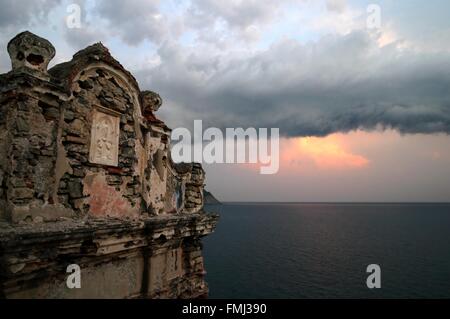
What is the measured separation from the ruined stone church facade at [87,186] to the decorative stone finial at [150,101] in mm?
21

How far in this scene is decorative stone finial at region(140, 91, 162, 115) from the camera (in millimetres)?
6621

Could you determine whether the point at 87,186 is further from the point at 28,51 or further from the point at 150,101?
the point at 150,101

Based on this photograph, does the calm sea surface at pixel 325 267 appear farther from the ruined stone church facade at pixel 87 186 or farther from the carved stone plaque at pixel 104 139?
the carved stone plaque at pixel 104 139

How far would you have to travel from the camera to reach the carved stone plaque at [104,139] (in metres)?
5.37

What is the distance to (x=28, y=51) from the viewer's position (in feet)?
14.5

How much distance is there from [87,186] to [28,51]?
2.15m

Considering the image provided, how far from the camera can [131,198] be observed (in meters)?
6.09

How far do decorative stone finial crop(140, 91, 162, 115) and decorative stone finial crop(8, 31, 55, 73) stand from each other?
7.32 ft

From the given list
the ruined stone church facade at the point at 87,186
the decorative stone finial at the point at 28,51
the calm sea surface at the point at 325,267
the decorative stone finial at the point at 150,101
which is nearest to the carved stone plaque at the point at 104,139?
the ruined stone church facade at the point at 87,186

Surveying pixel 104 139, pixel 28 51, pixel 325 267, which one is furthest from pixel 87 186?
pixel 325 267

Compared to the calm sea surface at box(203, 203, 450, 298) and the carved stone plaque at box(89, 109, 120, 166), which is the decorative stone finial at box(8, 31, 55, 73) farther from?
the calm sea surface at box(203, 203, 450, 298)
